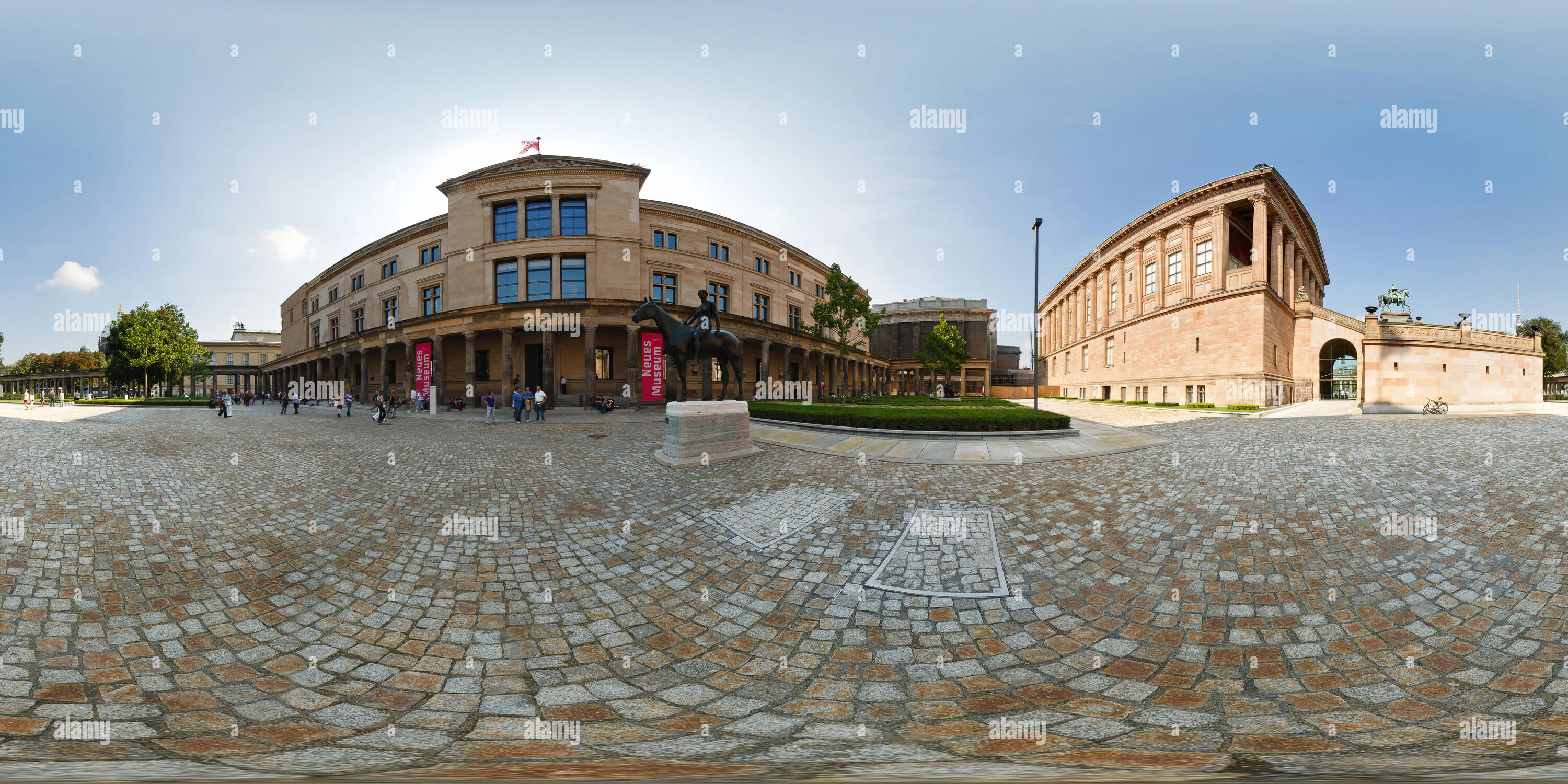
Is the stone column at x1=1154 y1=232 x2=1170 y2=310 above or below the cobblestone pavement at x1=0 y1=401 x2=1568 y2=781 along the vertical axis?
above

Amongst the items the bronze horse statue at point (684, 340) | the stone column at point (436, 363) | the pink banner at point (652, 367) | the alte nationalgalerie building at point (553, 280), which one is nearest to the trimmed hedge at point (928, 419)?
the bronze horse statue at point (684, 340)

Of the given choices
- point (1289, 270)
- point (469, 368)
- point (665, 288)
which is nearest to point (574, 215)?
point (665, 288)

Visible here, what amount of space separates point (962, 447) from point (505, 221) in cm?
3304

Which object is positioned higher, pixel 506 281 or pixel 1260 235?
pixel 1260 235

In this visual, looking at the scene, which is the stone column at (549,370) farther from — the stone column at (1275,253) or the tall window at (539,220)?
the stone column at (1275,253)

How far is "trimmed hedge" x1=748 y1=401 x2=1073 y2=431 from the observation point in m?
13.8

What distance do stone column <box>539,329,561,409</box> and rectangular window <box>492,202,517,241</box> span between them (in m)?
7.80

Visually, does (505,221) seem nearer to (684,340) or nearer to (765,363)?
(765,363)

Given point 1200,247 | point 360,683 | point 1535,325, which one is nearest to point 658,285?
point 360,683

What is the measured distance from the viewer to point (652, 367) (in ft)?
99.3

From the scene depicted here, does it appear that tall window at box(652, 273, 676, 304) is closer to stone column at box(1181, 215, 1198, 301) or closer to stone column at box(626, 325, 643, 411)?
stone column at box(626, 325, 643, 411)

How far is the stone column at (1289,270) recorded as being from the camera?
38.2 m

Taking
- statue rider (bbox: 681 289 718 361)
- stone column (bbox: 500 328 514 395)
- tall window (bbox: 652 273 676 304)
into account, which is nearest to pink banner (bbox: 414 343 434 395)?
stone column (bbox: 500 328 514 395)

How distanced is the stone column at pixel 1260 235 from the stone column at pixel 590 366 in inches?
1613
